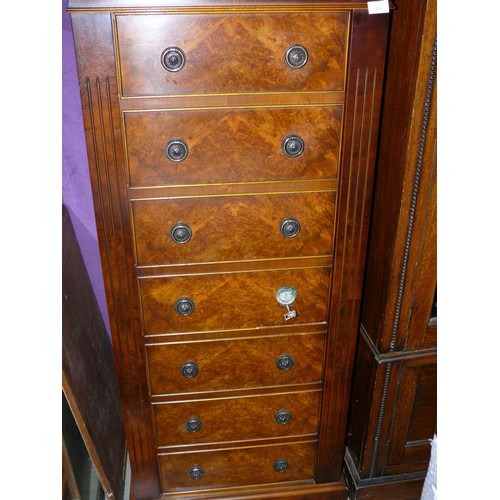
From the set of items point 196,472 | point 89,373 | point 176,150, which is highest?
point 176,150

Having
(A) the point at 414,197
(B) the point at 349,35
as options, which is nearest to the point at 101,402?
(A) the point at 414,197

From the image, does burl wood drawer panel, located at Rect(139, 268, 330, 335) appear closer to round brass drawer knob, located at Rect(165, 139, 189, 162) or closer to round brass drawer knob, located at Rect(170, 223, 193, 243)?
round brass drawer knob, located at Rect(170, 223, 193, 243)

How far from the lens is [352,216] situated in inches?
48.8

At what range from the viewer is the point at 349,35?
3.49ft

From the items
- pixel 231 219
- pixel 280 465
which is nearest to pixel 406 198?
pixel 231 219

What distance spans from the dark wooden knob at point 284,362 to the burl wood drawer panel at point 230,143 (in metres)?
0.49

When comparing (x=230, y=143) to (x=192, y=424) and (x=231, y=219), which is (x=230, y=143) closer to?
(x=231, y=219)

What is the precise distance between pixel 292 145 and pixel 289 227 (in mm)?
194

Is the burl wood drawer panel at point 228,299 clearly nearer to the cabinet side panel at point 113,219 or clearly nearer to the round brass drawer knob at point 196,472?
the cabinet side panel at point 113,219

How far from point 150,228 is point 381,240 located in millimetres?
590

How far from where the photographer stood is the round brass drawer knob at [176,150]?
112 centimetres

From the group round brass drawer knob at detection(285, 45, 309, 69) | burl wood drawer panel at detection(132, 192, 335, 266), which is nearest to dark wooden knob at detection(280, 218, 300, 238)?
burl wood drawer panel at detection(132, 192, 335, 266)

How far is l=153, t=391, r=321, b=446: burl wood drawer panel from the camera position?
1.44 metres

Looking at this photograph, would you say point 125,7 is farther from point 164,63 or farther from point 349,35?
point 349,35
